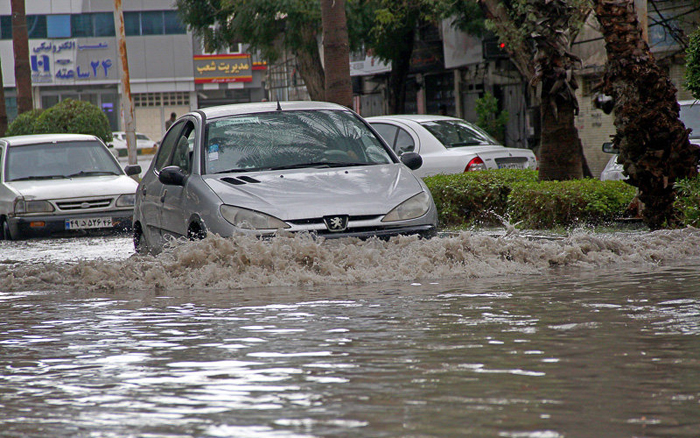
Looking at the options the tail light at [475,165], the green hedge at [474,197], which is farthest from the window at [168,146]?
the tail light at [475,165]

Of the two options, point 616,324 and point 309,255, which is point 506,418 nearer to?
point 616,324

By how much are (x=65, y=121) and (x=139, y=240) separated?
60.2 feet

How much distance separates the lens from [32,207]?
15.7 meters

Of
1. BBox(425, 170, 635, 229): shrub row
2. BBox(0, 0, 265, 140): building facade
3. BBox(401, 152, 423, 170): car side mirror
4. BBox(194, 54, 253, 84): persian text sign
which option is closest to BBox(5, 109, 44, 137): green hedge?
BBox(425, 170, 635, 229): shrub row

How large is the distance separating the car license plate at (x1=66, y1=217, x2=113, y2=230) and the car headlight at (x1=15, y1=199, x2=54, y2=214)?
32cm

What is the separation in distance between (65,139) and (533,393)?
1408cm

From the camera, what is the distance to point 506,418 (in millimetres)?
4129

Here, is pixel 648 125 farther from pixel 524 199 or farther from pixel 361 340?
pixel 361 340

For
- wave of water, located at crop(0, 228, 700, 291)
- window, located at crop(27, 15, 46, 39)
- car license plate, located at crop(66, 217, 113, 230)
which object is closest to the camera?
wave of water, located at crop(0, 228, 700, 291)

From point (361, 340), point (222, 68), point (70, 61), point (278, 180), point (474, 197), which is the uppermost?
point (70, 61)

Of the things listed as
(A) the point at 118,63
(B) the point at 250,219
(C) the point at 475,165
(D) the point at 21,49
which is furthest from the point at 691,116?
(A) the point at 118,63

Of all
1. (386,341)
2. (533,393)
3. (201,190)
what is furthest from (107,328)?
(533,393)

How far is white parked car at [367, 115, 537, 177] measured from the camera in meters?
16.8

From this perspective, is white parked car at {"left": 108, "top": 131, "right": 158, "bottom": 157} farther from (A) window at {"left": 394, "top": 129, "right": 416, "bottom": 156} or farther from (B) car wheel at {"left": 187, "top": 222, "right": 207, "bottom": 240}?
(B) car wheel at {"left": 187, "top": 222, "right": 207, "bottom": 240}
